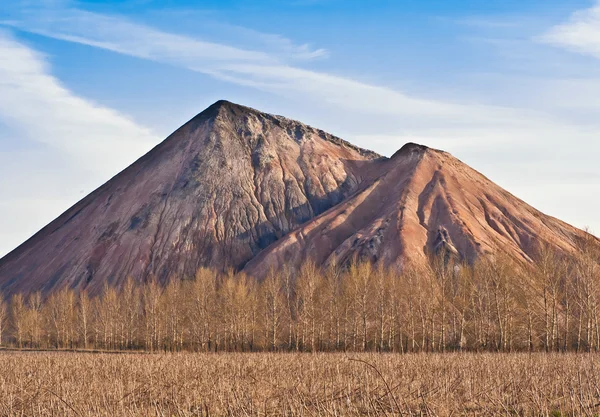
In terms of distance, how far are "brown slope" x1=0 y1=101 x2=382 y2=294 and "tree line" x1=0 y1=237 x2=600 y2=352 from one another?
104 feet

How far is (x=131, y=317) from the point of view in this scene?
109m

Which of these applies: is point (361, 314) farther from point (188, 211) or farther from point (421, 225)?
point (188, 211)

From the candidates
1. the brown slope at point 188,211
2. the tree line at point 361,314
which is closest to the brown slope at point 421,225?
the brown slope at point 188,211

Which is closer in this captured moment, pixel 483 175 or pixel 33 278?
pixel 33 278

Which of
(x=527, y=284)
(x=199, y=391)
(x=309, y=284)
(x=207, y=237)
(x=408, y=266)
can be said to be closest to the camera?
(x=199, y=391)

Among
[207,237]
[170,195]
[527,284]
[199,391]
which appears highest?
[170,195]

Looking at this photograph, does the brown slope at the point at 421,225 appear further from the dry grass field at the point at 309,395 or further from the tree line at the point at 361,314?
the dry grass field at the point at 309,395

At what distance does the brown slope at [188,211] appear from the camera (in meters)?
158

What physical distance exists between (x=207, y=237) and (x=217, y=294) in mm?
51688

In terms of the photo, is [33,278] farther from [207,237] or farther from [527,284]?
[527,284]

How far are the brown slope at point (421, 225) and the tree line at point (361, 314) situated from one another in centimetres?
2394

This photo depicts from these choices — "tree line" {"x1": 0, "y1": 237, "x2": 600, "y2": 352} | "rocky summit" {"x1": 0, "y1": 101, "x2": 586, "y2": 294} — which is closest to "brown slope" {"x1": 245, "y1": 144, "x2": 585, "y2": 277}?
"rocky summit" {"x1": 0, "y1": 101, "x2": 586, "y2": 294}

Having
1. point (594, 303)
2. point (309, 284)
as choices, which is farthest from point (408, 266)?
point (594, 303)

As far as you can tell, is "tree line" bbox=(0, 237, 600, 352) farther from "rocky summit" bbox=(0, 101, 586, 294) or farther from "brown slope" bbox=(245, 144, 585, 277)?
"rocky summit" bbox=(0, 101, 586, 294)
